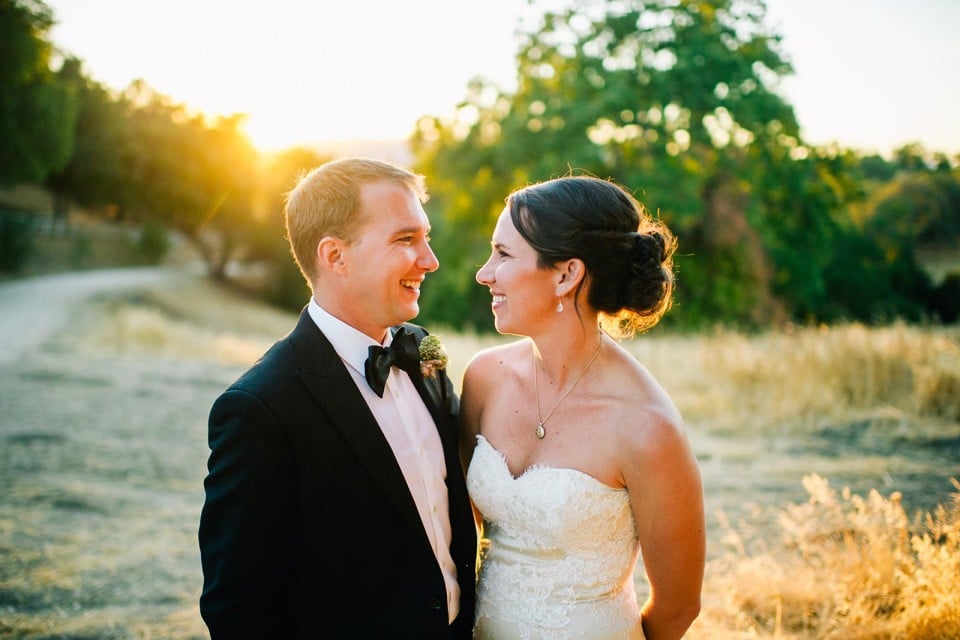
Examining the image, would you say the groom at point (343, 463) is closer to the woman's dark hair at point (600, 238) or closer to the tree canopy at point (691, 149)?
the woman's dark hair at point (600, 238)

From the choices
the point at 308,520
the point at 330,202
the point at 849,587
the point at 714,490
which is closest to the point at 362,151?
the point at 330,202

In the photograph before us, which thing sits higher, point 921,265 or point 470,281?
point 921,265

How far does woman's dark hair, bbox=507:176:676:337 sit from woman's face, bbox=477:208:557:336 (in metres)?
0.04

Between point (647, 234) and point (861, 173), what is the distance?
77.0 feet

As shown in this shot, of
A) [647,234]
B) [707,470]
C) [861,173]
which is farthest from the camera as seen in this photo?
[861,173]

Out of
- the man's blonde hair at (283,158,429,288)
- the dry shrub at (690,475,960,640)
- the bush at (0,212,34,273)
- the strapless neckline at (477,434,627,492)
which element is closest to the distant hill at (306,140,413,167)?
the man's blonde hair at (283,158,429,288)

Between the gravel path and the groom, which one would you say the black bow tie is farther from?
the gravel path

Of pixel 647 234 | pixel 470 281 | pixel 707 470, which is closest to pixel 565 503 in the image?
pixel 647 234

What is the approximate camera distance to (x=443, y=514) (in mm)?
2641

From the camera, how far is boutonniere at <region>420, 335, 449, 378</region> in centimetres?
279

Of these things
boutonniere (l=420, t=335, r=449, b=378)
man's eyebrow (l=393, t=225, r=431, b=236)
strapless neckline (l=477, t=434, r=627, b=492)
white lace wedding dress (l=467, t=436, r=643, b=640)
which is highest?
man's eyebrow (l=393, t=225, r=431, b=236)

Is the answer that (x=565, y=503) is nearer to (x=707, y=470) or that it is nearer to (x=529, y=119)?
(x=707, y=470)

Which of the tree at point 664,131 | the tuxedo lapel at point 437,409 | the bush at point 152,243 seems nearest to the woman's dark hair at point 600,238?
the tuxedo lapel at point 437,409

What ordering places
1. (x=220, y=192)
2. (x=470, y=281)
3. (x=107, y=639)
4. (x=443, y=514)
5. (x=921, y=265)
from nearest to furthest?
(x=443, y=514) → (x=107, y=639) → (x=921, y=265) → (x=470, y=281) → (x=220, y=192)
